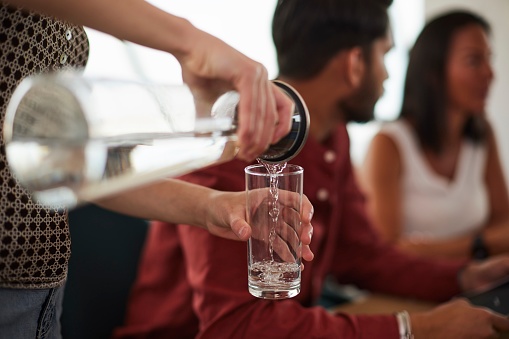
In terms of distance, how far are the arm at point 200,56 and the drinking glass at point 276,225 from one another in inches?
5.5

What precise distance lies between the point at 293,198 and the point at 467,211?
5.56 feet

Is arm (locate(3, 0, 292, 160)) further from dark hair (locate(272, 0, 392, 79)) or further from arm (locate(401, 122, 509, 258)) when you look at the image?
arm (locate(401, 122, 509, 258))

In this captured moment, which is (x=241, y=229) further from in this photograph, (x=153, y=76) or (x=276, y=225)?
(x=153, y=76)

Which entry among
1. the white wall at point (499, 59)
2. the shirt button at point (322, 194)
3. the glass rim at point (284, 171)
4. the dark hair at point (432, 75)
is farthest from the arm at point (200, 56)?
the white wall at point (499, 59)

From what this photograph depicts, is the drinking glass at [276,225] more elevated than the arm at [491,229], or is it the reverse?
the drinking glass at [276,225]

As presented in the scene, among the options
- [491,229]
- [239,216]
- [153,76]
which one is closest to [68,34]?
[239,216]

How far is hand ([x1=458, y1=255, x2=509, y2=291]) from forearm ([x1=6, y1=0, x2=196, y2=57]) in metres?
1.19

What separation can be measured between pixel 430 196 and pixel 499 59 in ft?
5.75

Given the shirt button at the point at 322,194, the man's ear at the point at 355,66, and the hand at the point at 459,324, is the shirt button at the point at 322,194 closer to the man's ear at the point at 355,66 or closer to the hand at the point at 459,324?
the man's ear at the point at 355,66

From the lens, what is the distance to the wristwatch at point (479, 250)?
2.15 m

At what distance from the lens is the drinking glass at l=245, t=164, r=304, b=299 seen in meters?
0.92

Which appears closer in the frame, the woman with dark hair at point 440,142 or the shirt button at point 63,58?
the shirt button at point 63,58

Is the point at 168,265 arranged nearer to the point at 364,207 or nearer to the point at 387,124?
the point at 364,207

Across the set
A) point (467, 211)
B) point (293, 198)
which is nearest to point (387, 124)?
point (467, 211)
